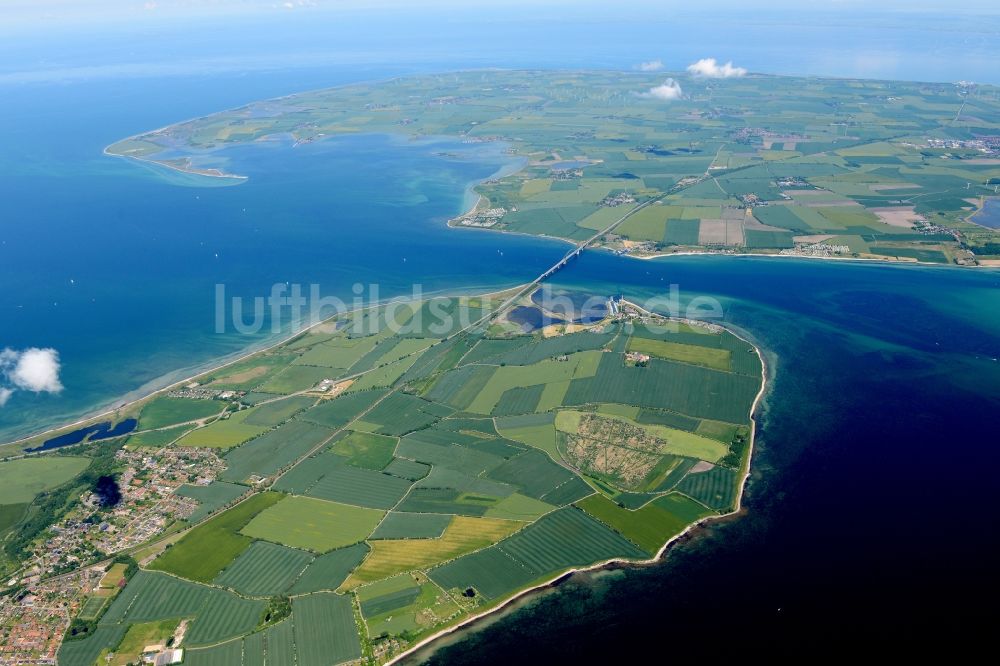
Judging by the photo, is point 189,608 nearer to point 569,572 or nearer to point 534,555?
point 534,555

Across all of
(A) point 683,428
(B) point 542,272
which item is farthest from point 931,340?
(B) point 542,272

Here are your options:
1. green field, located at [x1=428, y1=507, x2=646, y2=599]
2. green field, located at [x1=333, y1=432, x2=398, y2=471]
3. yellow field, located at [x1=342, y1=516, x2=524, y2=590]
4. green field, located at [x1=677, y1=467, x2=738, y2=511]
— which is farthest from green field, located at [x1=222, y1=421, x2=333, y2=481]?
green field, located at [x1=677, y1=467, x2=738, y2=511]

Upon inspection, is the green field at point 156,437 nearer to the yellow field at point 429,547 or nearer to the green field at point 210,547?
the green field at point 210,547

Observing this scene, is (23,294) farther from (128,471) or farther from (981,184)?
(981,184)

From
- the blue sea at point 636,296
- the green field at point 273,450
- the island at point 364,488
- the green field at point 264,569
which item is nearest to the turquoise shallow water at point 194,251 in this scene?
the blue sea at point 636,296

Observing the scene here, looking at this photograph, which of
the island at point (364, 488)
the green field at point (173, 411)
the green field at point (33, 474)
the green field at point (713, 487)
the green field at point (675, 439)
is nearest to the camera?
the island at point (364, 488)

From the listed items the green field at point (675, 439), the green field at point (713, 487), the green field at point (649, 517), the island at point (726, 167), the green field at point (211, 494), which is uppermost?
the island at point (726, 167)
